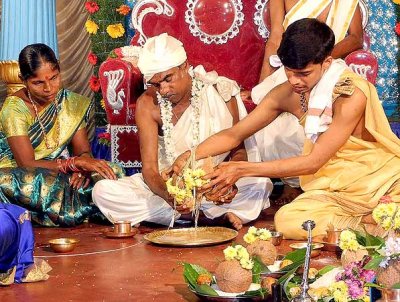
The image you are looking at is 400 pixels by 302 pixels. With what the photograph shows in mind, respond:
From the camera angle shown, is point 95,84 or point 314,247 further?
point 95,84

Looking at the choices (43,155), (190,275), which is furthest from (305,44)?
(43,155)

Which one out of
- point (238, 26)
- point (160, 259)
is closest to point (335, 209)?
point (160, 259)

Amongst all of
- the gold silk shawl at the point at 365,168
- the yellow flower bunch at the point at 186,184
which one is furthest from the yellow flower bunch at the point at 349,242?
the gold silk shawl at the point at 365,168

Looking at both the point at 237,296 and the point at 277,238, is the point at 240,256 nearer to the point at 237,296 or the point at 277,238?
the point at 237,296

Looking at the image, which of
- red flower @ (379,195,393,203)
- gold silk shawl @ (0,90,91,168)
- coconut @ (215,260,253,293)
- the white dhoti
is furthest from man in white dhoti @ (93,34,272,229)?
coconut @ (215,260,253,293)

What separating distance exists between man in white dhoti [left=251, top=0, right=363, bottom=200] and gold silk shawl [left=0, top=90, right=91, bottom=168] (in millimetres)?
1449

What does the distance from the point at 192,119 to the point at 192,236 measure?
3.81ft

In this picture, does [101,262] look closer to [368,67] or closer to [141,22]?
[368,67]

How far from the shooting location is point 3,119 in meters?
7.33

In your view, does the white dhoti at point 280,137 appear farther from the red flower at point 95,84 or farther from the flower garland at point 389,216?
the flower garland at point 389,216

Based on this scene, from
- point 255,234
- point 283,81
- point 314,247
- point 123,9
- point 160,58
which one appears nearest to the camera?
point 255,234

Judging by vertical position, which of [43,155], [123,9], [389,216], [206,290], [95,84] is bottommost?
[206,290]

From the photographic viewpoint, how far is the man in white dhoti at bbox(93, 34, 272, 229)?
22.3 ft

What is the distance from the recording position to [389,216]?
379 centimetres
